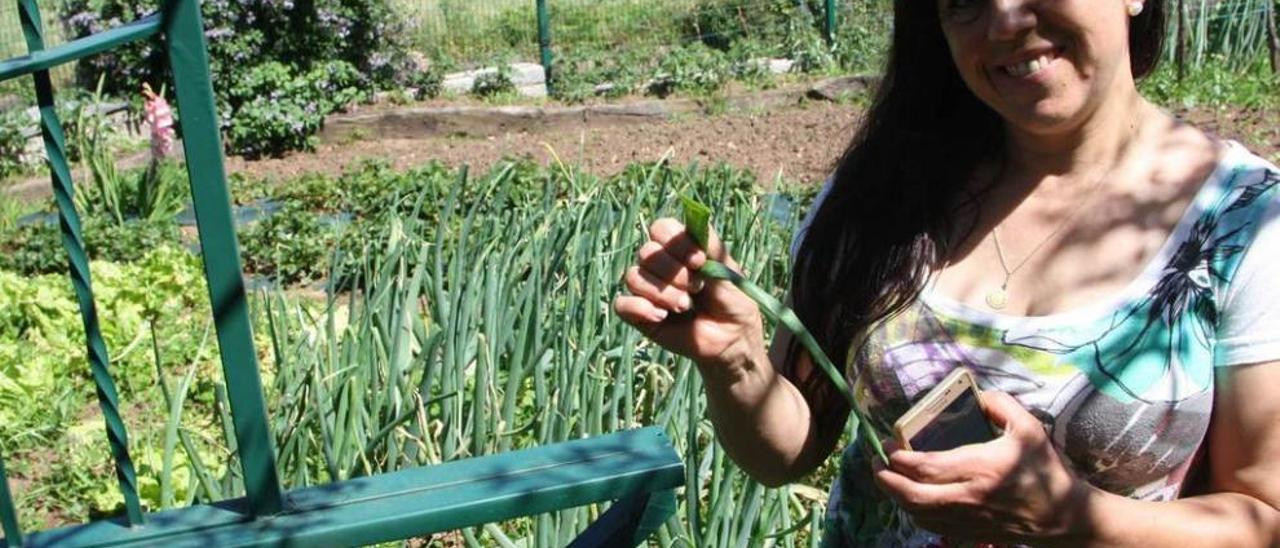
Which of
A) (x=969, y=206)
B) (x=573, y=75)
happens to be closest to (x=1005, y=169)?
(x=969, y=206)

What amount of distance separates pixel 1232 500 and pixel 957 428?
302 mm

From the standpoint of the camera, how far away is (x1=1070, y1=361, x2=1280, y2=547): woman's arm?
1.34 metres

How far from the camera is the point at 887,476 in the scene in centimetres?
131

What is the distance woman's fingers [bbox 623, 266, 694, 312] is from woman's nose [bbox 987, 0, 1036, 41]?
17.0 inches

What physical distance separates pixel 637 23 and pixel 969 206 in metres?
10.7

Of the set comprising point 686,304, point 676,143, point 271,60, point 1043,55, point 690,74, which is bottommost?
point 676,143

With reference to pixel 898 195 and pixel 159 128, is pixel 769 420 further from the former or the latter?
pixel 159 128

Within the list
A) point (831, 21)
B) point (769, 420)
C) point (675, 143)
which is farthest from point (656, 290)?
point (831, 21)

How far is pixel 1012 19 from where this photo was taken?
1472 millimetres

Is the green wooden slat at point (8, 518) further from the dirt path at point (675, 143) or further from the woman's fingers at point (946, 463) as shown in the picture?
the dirt path at point (675, 143)

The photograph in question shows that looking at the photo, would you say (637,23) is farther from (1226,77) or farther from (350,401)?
(350,401)

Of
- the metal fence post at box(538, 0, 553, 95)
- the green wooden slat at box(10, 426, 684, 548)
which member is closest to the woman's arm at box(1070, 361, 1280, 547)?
the green wooden slat at box(10, 426, 684, 548)

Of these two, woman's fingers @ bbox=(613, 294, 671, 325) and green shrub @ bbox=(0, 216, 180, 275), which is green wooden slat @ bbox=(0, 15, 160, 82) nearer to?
woman's fingers @ bbox=(613, 294, 671, 325)

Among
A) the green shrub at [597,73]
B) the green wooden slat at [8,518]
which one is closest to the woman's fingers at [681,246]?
the green wooden slat at [8,518]
